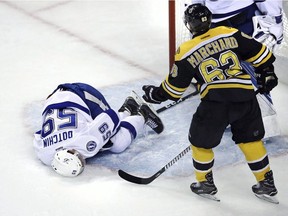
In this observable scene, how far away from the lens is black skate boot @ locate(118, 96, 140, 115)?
328cm

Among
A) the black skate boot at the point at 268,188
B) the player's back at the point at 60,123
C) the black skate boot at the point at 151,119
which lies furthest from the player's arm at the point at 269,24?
the player's back at the point at 60,123

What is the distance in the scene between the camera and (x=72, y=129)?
295 centimetres

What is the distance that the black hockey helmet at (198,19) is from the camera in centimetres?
253

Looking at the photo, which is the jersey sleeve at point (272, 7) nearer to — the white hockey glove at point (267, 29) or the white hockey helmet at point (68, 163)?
the white hockey glove at point (267, 29)

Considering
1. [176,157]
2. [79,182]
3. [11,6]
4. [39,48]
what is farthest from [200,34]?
[11,6]

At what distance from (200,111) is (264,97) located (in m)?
0.61

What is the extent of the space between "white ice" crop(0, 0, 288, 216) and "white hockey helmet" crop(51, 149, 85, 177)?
31 millimetres

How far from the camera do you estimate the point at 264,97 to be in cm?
315

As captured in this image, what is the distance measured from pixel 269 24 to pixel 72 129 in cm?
84

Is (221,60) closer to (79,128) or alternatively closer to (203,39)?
(203,39)

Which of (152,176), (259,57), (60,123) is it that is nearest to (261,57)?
(259,57)

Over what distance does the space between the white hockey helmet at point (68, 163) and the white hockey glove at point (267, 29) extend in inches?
32.2

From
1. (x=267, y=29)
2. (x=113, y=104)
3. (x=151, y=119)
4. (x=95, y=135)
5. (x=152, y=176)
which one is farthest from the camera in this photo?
(x=113, y=104)

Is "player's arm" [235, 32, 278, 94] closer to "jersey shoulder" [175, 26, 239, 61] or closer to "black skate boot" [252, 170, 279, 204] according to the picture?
"jersey shoulder" [175, 26, 239, 61]
